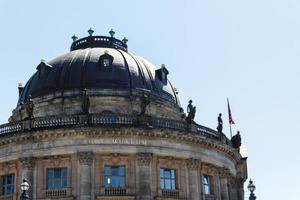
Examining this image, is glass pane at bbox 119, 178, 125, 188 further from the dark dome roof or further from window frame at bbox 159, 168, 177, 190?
the dark dome roof

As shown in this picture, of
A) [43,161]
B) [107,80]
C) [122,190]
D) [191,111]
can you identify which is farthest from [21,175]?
[191,111]

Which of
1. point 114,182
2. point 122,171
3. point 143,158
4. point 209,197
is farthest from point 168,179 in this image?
point 114,182

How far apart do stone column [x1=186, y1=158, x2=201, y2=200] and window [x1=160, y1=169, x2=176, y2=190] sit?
48.4 inches

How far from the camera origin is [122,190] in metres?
43.2

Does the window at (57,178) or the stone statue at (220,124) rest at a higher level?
the stone statue at (220,124)

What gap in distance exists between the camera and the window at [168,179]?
147ft

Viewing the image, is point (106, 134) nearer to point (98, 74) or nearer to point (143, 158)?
point (143, 158)

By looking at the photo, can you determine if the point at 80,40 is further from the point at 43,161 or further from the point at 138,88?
the point at 43,161

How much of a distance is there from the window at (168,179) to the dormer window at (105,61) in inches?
428

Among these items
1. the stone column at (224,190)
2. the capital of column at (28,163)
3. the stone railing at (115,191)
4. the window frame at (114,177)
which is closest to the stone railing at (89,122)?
the capital of column at (28,163)

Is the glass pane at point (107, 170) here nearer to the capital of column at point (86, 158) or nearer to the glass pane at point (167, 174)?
the capital of column at point (86, 158)

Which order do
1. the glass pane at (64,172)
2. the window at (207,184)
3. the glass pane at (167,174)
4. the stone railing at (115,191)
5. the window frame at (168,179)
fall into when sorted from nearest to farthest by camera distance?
1. the stone railing at (115,191)
2. the glass pane at (64,172)
3. the window frame at (168,179)
4. the glass pane at (167,174)
5. the window at (207,184)

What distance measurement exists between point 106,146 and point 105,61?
988 centimetres

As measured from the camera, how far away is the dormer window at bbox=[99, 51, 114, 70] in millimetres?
51000
